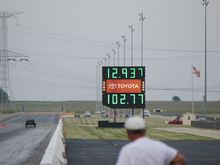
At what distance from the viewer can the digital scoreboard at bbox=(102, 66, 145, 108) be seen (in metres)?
60.2

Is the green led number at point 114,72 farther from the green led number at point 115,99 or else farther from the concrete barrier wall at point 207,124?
the concrete barrier wall at point 207,124

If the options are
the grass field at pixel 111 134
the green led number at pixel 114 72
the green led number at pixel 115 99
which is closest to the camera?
the grass field at pixel 111 134

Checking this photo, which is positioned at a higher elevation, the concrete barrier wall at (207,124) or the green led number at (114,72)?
the green led number at (114,72)

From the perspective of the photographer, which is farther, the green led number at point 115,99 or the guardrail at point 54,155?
the green led number at point 115,99

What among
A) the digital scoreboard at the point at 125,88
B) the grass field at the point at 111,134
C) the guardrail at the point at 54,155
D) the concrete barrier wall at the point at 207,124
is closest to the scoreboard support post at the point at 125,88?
the digital scoreboard at the point at 125,88

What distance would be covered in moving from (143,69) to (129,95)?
8.38 feet

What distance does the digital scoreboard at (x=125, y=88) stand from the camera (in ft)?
197

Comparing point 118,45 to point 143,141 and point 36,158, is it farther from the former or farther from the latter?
point 143,141

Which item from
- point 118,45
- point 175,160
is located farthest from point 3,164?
point 118,45

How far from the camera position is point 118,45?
13488 cm

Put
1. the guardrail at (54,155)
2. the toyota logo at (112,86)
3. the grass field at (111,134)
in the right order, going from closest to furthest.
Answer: the guardrail at (54,155) < the grass field at (111,134) < the toyota logo at (112,86)

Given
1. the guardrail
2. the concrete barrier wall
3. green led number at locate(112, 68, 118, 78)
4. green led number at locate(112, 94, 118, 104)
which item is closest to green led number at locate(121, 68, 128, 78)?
green led number at locate(112, 68, 118, 78)

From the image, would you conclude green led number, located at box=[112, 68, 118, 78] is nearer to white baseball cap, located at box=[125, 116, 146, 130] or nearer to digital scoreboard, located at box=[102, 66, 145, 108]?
digital scoreboard, located at box=[102, 66, 145, 108]

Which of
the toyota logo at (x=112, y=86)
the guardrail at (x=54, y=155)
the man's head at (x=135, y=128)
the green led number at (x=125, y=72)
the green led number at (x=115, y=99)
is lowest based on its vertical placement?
the guardrail at (x=54, y=155)
